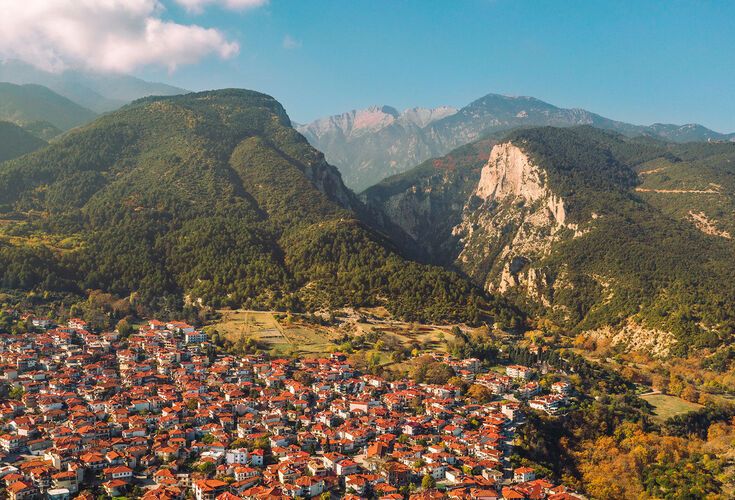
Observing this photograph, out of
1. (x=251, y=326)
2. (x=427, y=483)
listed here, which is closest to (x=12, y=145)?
(x=251, y=326)

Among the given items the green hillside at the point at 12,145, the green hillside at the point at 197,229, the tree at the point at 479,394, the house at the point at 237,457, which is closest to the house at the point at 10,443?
the house at the point at 237,457

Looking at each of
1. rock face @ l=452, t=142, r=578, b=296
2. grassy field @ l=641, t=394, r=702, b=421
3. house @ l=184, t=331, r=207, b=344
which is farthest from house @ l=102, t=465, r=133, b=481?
rock face @ l=452, t=142, r=578, b=296

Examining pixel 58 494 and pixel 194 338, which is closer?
pixel 58 494

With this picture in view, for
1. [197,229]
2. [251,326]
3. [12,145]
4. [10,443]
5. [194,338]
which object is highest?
[12,145]

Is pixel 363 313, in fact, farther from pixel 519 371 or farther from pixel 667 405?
pixel 667 405

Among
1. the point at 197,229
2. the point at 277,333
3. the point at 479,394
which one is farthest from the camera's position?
the point at 197,229

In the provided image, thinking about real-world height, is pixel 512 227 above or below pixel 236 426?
above

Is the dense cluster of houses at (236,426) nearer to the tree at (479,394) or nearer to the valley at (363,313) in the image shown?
the valley at (363,313)
